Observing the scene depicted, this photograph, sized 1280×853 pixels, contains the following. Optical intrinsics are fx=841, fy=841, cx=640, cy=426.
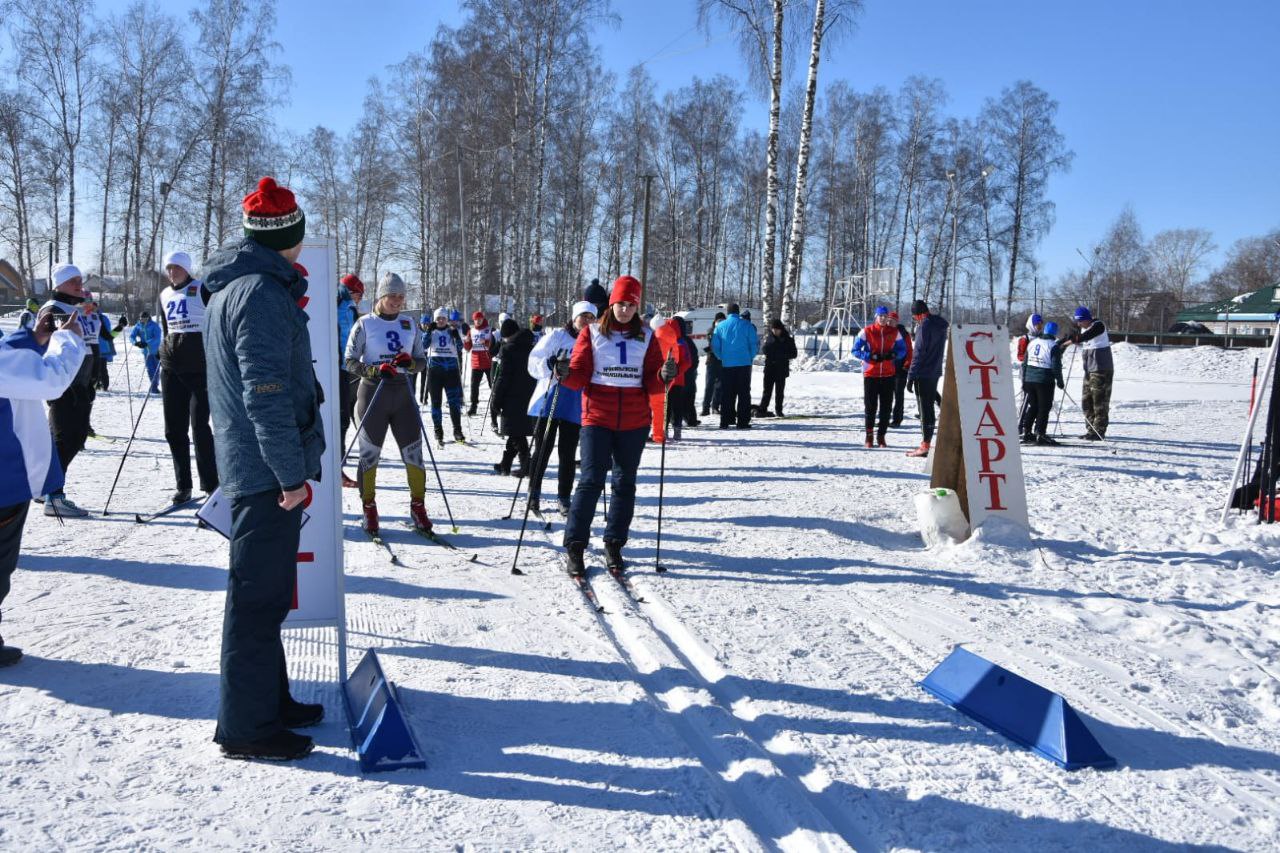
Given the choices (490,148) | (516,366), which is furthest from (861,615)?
(490,148)

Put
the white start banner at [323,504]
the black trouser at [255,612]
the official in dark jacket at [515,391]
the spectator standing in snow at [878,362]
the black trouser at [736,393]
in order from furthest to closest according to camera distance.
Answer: the black trouser at [736,393], the spectator standing in snow at [878,362], the official in dark jacket at [515,391], the white start banner at [323,504], the black trouser at [255,612]

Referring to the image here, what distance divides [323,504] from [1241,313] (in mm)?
58590

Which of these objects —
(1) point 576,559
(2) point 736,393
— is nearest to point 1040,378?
(2) point 736,393

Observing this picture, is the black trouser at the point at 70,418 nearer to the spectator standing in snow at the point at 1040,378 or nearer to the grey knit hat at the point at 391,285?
the grey knit hat at the point at 391,285

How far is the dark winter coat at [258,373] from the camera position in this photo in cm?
282

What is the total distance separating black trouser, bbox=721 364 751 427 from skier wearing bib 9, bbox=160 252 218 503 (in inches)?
350

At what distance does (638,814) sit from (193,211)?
124 ft

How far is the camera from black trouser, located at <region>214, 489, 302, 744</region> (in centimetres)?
295

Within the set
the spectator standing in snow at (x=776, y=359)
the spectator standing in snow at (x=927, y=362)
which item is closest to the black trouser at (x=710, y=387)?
the spectator standing in snow at (x=776, y=359)

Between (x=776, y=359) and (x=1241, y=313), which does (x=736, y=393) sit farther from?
(x=1241, y=313)

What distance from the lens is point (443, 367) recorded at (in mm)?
12516

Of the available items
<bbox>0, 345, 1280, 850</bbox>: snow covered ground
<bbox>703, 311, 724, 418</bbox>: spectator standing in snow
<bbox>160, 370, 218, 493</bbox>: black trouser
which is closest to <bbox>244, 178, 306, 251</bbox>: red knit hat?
<bbox>0, 345, 1280, 850</bbox>: snow covered ground

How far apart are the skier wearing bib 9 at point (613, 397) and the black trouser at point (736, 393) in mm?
8619

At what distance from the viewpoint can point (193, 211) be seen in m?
34.2
